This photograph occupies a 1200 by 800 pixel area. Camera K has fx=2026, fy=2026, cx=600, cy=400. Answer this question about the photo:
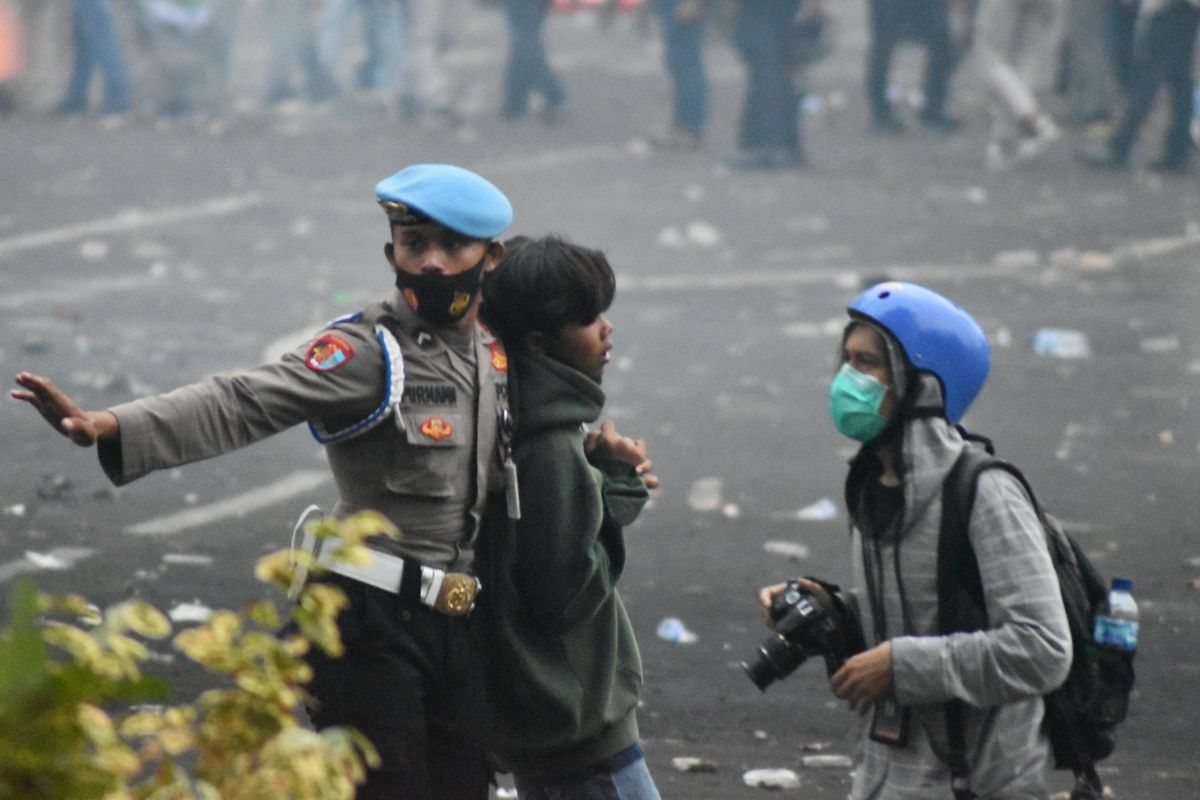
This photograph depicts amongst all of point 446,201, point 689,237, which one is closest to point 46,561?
point 446,201

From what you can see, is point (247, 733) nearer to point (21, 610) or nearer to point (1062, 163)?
point (21, 610)

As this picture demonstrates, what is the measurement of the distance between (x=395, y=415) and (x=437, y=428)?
8 centimetres

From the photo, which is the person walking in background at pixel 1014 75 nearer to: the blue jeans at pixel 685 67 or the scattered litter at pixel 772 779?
the blue jeans at pixel 685 67

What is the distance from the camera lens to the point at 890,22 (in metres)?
18.3

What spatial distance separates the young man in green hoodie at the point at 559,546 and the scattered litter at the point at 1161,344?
7.23m

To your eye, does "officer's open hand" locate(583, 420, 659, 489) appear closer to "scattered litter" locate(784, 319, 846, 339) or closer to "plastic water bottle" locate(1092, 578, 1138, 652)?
"plastic water bottle" locate(1092, 578, 1138, 652)

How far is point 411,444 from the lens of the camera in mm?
3305

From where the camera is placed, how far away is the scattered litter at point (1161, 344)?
1022cm

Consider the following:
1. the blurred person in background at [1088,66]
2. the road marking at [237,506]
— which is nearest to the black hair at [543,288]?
the road marking at [237,506]

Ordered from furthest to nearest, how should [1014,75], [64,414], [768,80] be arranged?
[1014,75], [768,80], [64,414]

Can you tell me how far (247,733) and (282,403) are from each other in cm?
115

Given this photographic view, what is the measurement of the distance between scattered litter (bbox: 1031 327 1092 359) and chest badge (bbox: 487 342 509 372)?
7.07m

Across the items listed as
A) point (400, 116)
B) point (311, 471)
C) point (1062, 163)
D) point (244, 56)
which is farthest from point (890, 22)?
point (311, 471)

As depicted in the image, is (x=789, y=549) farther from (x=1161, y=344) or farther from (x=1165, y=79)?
(x=1165, y=79)
